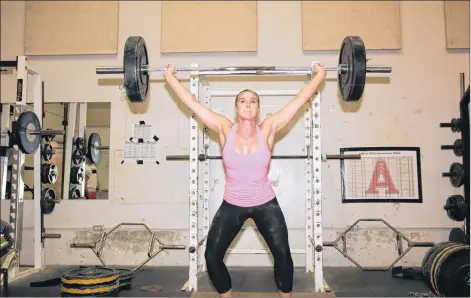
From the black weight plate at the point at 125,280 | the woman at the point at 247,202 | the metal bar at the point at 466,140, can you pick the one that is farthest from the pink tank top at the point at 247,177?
the metal bar at the point at 466,140

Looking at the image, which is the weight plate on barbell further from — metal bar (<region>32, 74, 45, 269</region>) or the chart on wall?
the chart on wall

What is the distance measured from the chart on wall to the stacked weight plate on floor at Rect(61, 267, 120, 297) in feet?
7.56

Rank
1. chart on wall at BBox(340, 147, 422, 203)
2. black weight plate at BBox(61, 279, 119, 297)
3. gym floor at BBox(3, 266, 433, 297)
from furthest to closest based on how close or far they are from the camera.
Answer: chart on wall at BBox(340, 147, 422, 203) → gym floor at BBox(3, 266, 433, 297) → black weight plate at BBox(61, 279, 119, 297)

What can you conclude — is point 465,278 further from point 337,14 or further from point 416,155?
point 337,14

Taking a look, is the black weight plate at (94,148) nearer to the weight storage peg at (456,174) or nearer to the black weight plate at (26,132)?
the black weight plate at (26,132)

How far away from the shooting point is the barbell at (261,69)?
2621mm

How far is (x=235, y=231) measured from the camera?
2.40m

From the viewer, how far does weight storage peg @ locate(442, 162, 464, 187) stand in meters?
3.52

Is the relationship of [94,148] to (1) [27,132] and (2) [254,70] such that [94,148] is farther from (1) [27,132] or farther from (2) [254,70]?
(2) [254,70]

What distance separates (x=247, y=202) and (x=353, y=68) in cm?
117

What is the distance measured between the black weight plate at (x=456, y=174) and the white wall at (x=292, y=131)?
135 millimetres

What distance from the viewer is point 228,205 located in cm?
242

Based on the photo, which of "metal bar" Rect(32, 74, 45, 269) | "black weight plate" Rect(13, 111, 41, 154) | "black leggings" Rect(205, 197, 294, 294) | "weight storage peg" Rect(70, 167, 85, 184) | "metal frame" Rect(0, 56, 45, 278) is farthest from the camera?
"weight storage peg" Rect(70, 167, 85, 184)

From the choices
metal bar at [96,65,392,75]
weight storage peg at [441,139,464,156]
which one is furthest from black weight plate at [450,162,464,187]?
metal bar at [96,65,392,75]
